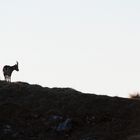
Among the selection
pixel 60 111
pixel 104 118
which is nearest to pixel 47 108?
pixel 60 111

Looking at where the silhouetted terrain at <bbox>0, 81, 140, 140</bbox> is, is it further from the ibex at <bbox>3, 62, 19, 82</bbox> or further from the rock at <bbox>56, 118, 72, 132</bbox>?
the ibex at <bbox>3, 62, 19, 82</bbox>

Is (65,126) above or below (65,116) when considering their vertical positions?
below

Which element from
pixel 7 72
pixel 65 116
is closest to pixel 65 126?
pixel 65 116

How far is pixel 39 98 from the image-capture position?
1716 inches

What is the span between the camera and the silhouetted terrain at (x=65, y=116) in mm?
38094

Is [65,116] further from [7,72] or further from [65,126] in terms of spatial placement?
[7,72]

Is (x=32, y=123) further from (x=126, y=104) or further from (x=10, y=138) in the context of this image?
(x=126, y=104)

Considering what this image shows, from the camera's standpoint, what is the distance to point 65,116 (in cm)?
4022

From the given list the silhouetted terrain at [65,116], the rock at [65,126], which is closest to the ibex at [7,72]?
the silhouetted terrain at [65,116]

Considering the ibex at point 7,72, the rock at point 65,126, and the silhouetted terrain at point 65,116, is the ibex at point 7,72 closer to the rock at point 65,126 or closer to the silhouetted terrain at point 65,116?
the silhouetted terrain at point 65,116

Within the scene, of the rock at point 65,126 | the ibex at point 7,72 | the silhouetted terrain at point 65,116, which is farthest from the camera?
the ibex at point 7,72

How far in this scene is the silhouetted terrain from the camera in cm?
3809

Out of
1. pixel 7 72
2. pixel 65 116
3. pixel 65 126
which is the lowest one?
pixel 65 126

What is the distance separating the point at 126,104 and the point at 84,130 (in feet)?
12.8
